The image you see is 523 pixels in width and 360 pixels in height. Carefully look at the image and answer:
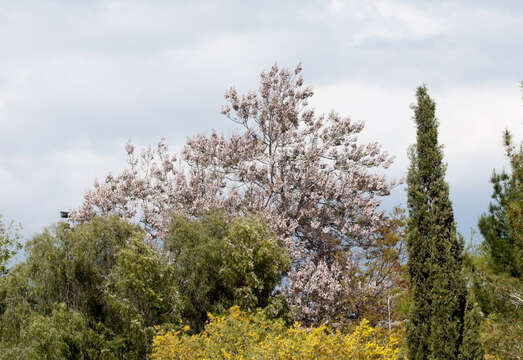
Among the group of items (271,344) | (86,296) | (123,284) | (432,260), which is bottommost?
(271,344)

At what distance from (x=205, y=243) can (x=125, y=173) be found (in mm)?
5460

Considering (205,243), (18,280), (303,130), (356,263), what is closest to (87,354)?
(18,280)

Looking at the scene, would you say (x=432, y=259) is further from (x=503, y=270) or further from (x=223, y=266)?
(x=223, y=266)

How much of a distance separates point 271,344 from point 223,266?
14.3 ft

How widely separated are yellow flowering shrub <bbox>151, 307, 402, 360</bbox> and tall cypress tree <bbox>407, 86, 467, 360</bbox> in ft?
1.78

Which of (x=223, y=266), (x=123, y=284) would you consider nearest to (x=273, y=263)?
(x=223, y=266)

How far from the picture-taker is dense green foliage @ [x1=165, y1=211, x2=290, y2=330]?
11453 mm

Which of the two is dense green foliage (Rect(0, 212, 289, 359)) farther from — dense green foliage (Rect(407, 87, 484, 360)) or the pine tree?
the pine tree

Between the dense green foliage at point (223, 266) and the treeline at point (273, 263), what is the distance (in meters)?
0.03

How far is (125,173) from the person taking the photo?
16125 millimetres

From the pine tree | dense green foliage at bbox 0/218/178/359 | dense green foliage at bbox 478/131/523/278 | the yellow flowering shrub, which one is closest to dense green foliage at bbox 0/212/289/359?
dense green foliage at bbox 0/218/178/359

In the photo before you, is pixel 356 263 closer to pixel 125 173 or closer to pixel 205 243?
pixel 205 243

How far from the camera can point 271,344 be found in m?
7.32

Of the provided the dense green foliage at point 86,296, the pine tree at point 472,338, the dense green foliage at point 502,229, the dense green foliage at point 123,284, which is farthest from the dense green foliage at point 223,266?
the pine tree at point 472,338
